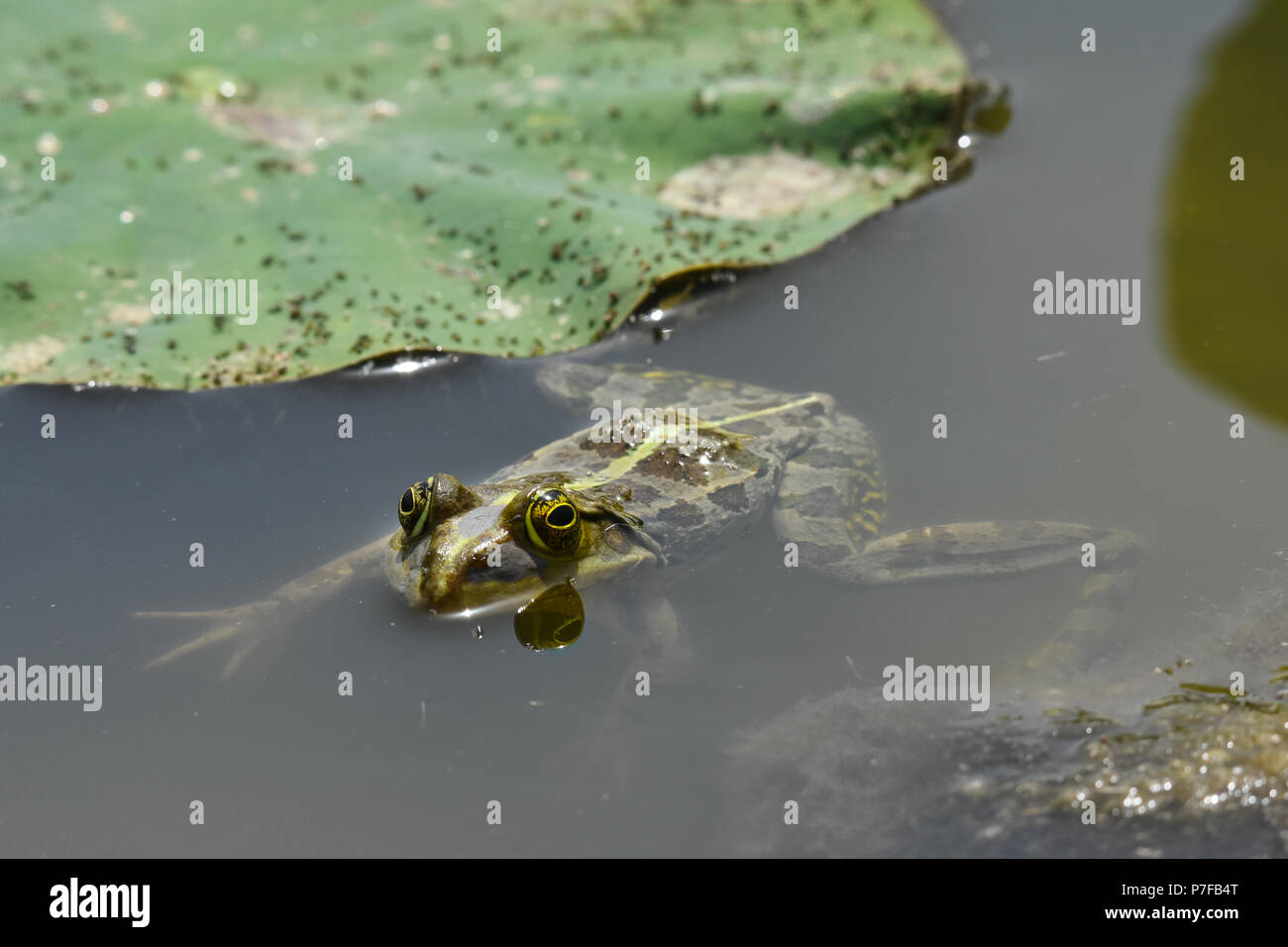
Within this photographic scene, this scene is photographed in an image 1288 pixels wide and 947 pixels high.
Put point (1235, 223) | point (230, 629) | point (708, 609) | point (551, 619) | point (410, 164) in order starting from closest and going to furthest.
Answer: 1. point (230, 629)
2. point (551, 619)
3. point (708, 609)
4. point (410, 164)
5. point (1235, 223)

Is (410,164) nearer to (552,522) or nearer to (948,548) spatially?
(552,522)

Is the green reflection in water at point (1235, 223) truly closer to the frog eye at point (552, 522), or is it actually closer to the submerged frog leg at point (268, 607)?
the frog eye at point (552, 522)

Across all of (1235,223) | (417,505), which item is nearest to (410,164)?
(417,505)

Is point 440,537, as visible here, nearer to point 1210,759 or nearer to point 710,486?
Answer: point 710,486

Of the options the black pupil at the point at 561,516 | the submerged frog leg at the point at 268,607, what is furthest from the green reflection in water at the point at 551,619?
the submerged frog leg at the point at 268,607

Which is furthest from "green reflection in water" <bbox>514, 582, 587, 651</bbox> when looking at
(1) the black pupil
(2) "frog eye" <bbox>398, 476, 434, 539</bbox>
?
(2) "frog eye" <bbox>398, 476, 434, 539</bbox>
